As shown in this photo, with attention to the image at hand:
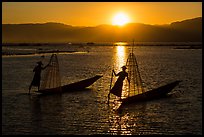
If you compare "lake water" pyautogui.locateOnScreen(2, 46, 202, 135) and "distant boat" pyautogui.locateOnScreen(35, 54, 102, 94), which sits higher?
"distant boat" pyautogui.locateOnScreen(35, 54, 102, 94)

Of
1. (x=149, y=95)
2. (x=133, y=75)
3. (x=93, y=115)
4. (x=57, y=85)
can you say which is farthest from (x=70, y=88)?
(x=93, y=115)

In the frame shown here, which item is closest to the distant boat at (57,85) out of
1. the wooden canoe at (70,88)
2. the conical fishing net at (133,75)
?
the wooden canoe at (70,88)

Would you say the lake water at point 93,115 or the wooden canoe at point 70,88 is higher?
the wooden canoe at point 70,88

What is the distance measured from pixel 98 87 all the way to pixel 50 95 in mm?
4270

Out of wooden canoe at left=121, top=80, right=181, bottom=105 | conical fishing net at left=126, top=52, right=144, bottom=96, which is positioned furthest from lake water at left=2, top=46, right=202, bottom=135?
conical fishing net at left=126, top=52, right=144, bottom=96

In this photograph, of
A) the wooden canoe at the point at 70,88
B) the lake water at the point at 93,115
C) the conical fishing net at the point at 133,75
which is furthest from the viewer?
the wooden canoe at the point at 70,88

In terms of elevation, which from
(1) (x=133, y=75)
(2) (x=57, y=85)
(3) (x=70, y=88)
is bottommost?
(3) (x=70, y=88)

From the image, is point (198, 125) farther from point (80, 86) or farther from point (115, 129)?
point (80, 86)

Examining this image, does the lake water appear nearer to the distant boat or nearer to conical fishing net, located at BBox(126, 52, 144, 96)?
the distant boat

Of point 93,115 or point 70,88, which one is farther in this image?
point 70,88

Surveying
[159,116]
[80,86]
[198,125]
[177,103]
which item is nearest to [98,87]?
[80,86]

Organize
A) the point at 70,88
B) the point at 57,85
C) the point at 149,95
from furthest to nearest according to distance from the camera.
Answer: the point at 57,85 < the point at 70,88 < the point at 149,95

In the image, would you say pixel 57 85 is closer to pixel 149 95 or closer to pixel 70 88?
pixel 70 88

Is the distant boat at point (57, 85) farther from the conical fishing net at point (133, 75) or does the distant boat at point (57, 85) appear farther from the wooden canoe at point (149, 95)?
the wooden canoe at point (149, 95)
